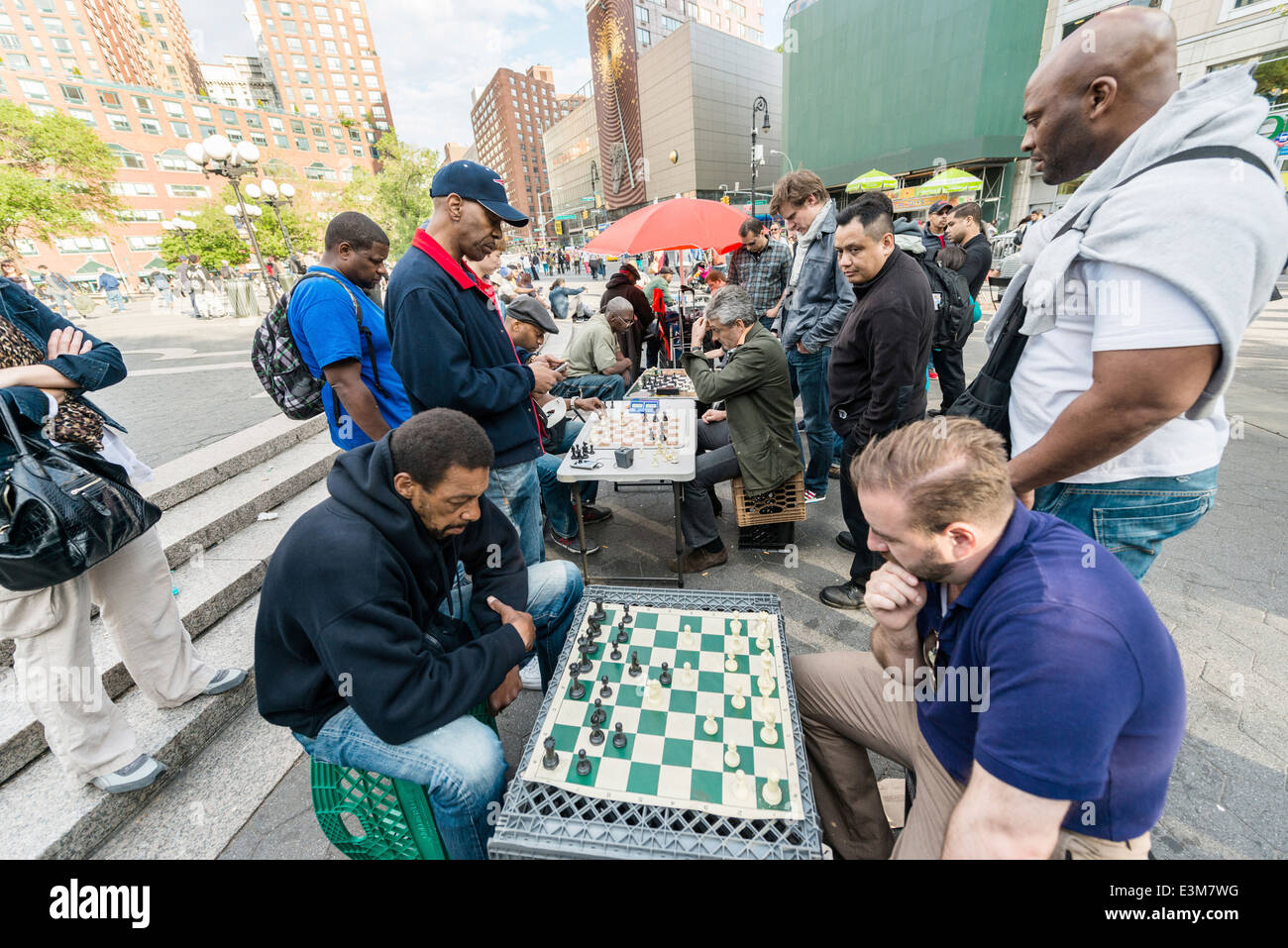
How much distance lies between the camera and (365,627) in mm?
1478

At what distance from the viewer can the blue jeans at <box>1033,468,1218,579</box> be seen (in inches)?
59.1

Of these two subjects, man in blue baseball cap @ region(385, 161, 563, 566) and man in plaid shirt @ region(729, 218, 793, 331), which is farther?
man in plaid shirt @ region(729, 218, 793, 331)

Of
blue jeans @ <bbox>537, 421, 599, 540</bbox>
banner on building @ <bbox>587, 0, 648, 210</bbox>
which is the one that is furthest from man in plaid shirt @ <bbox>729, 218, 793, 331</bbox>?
banner on building @ <bbox>587, 0, 648, 210</bbox>

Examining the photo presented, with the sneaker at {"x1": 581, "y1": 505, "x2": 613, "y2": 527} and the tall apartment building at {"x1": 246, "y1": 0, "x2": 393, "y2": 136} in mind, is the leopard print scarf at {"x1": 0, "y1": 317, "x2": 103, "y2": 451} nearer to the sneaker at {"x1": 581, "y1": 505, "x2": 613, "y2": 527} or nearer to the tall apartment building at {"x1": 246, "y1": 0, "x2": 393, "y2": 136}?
the sneaker at {"x1": 581, "y1": 505, "x2": 613, "y2": 527}

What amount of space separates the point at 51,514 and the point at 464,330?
5.19 feet

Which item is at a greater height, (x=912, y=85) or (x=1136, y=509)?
(x=912, y=85)

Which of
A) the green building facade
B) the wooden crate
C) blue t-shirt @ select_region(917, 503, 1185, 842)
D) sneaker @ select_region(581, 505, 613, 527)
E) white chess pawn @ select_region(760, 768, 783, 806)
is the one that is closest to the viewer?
blue t-shirt @ select_region(917, 503, 1185, 842)

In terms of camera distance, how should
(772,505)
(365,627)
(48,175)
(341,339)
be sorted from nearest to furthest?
1. (365,627)
2. (341,339)
3. (772,505)
4. (48,175)

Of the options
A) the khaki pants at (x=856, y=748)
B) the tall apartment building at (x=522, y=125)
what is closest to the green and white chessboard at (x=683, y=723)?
the khaki pants at (x=856, y=748)

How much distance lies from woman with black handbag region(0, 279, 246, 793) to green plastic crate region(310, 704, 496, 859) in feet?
3.77

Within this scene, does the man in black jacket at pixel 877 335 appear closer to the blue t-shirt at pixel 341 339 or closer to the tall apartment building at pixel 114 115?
the blue t-shirt at pixel 341 339

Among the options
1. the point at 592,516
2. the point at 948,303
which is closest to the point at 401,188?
the point at 592,516

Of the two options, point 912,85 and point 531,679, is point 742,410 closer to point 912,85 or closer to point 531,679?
point 531,679

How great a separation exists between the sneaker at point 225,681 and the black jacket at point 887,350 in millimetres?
3725
